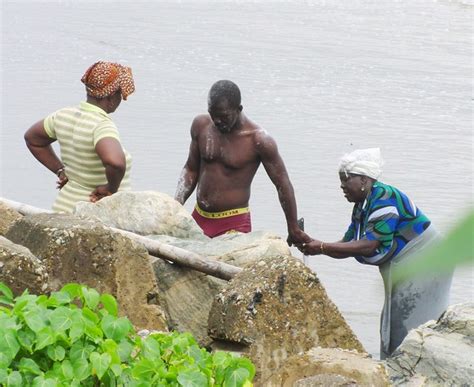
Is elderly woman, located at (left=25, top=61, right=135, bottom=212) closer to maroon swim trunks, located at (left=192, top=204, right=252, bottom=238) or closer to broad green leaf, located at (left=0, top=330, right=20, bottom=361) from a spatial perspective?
maroon swim trunks, located at (left=192, top=204, right=252, bottom=238)

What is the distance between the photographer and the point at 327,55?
15.9 m

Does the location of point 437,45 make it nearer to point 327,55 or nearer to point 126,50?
point 327,55

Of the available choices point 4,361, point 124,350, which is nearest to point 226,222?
point 124,350

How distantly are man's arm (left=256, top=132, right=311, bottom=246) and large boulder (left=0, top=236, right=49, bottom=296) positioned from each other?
2670 mm

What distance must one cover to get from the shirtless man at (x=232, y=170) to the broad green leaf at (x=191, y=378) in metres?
3.36

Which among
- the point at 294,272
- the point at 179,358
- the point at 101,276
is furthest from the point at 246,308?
the point at 179,358

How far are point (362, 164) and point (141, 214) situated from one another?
3.78ft

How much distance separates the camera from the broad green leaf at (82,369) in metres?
2.56

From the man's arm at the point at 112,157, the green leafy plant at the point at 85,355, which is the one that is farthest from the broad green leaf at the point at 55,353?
the man's arm at the point at 112,157

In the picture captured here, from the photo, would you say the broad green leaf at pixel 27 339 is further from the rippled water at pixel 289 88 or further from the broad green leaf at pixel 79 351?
the rippled water at pixel 289 88

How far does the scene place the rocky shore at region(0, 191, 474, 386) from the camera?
3.49 metres

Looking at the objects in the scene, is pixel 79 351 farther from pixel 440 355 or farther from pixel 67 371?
pixel 440 355

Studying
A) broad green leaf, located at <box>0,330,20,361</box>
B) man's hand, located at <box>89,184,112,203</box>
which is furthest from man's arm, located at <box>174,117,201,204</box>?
broad green leaf, located at <box>0,330,20,361</box>

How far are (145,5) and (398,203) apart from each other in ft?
50.2
